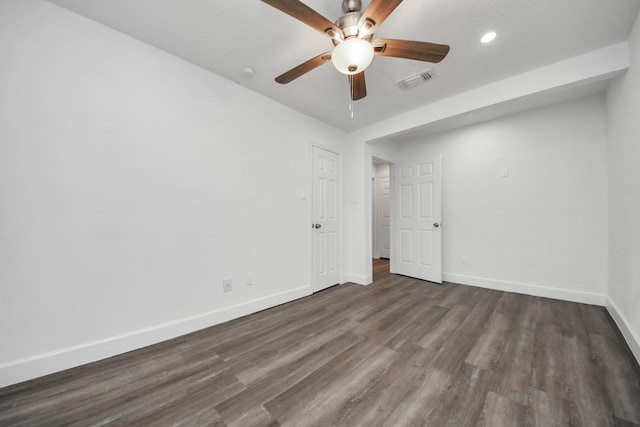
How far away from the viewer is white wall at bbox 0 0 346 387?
1545 millimetres

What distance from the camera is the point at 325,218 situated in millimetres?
3588

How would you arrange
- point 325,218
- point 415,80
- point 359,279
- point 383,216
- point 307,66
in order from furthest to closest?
point 383,216, point 359,279, point 325,218, point 415,80, point 307,66

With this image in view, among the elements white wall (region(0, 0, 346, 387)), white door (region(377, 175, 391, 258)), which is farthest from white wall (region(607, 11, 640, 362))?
white door (region(377, 175, 391, 258))

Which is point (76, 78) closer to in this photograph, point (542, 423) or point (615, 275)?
point (542, 423)

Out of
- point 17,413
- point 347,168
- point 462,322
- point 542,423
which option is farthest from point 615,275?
point 17,413

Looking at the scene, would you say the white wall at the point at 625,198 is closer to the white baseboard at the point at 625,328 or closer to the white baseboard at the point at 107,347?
the white baseboard at the point at 625,328

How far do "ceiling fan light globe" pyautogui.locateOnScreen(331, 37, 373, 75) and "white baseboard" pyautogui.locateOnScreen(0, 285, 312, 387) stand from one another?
2.49m

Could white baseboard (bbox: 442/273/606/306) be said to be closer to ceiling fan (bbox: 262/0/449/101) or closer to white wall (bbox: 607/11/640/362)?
white wall (bbox: 607/11/640/362)

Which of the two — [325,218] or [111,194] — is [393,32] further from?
[111,194]

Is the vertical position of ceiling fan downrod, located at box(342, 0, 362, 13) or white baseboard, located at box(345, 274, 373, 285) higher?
ceiling fan downrod, located at box(342, 0, 362, 13)

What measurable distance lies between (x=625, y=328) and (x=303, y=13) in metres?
3.57

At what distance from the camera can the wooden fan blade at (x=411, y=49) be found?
1497 mm

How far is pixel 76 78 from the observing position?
1730mm

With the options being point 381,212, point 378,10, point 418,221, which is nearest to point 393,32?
point 378,10
